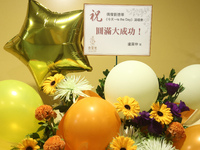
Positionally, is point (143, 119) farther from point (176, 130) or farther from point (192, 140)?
point (192, 140)

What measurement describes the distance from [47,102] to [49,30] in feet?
1.74

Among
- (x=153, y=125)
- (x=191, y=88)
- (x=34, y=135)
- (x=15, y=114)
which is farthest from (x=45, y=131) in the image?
(x=191, y=88)

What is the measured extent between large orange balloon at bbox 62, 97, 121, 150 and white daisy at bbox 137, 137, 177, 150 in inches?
4.7

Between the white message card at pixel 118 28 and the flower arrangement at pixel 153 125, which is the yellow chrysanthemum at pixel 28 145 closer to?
the flower arrangement at pixel 153 125

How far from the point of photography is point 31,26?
125 centimetres

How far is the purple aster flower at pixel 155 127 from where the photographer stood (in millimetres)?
886

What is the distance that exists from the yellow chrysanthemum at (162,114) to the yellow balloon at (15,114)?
56cm

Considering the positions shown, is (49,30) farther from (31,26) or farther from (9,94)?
(9,94)

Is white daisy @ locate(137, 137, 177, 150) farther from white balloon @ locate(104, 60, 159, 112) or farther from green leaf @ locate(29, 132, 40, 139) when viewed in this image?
green leaf @ locate(29, 132, 40, 139)

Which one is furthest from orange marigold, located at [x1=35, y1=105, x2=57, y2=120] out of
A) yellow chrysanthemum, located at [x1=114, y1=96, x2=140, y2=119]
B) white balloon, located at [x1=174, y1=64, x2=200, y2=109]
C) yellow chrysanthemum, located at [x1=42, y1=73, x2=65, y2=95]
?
white balloon, located at [x1=174, y1=64, x2=200, y2=109]

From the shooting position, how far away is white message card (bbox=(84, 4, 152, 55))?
1.20 metres

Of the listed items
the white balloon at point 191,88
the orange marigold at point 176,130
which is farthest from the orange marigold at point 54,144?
the white balloon at point 191,88

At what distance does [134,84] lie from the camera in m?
0.98

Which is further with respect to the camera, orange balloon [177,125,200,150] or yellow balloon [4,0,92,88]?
yellow balloon [4,0,92,88]
